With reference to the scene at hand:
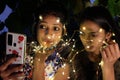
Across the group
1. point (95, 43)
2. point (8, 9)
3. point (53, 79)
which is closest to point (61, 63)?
point (53, 79)

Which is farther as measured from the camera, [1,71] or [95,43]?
[95,43]

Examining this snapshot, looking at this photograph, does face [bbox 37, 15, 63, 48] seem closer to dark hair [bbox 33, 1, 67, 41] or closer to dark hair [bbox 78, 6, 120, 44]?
dark hair [bbox 33, 1, 67, 41]

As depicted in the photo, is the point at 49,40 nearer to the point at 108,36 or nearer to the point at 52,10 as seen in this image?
the point at 52,10

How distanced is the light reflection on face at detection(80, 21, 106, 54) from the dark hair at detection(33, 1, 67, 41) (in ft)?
0.50

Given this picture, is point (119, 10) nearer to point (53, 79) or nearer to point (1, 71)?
point (53, 79)

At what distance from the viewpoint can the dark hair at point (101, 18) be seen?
6.79ft

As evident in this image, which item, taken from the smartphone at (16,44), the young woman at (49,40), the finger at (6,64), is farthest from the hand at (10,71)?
the young woman at (49,40)

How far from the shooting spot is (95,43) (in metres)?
2.00

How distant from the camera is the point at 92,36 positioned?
1.98 meters

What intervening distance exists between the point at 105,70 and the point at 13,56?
0.55 metres

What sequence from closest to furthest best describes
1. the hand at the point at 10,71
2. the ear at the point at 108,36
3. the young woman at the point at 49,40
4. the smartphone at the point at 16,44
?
1. the hand at the point at 10,71
2. the smartphone at the point at 16,44
3. the young woman at the point at 49,40
4. the ear at the point at 108,36

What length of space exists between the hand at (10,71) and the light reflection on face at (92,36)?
60cm

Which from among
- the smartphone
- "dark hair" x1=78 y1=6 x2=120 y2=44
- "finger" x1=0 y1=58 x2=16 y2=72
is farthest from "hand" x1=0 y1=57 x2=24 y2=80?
"dark hair" x1=78 y1=6 x2=120 y2=44

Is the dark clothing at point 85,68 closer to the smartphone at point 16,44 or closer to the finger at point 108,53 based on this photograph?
the finger at point 108,53
